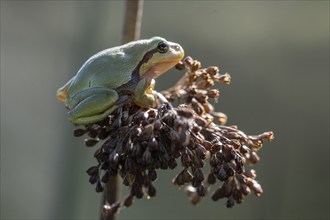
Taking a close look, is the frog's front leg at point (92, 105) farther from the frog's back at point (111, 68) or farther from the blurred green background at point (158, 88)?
the blurred green background at point (158, 88)

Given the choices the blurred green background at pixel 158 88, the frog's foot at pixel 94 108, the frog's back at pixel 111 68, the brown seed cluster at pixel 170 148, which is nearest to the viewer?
the brown seed cluster at pixel 170 148

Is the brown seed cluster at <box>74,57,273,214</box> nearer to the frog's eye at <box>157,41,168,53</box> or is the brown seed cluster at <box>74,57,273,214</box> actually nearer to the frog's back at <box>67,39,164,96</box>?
the frog's back at <box>67,39,164,96</box>

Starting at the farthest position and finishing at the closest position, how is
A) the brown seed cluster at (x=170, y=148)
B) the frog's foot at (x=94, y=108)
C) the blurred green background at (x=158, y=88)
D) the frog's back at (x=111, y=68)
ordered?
the blurred green background at (x=158, y=88) → the frog's back at (x=111, y=68) → the frog's foot at (x=94, y=108) → the brown seed cluster at (x=170, y=148)

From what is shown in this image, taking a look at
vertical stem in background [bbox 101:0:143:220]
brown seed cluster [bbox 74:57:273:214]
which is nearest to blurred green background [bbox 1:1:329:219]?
vertical stem in background [bbox 101:0:143:220]

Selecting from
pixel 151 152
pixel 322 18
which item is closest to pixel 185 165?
pixel 151 152

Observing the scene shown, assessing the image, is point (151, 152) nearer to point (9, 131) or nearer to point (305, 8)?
point (9, 131)

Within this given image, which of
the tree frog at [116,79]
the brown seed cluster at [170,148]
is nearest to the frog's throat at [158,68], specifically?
the tree frog at [116,79]

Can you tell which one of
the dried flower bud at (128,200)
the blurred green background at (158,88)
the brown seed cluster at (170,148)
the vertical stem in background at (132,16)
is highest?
the vertical stem in background at (132,16)

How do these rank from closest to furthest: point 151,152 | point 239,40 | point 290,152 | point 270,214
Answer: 1. point 151,152
2. point 270,214
3. point 290,152
4. point 239,40

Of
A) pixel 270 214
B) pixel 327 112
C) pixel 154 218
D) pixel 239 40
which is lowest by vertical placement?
pixel 154 218
